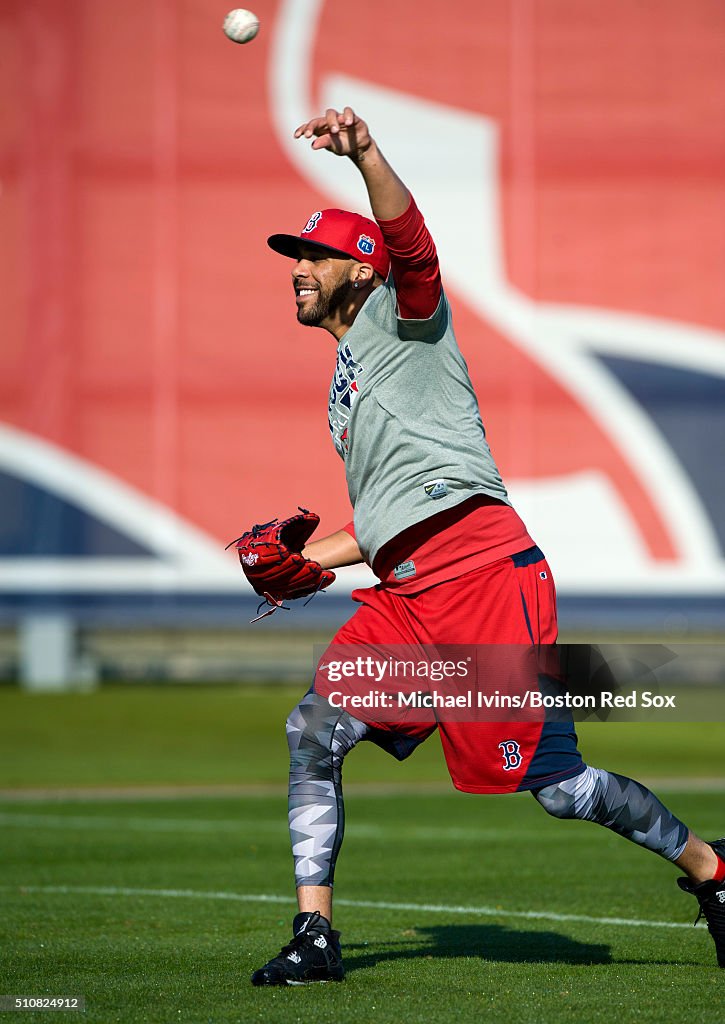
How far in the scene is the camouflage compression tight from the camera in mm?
5594

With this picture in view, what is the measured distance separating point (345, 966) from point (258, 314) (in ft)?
81.2

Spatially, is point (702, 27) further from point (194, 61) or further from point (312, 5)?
point (194, 61)

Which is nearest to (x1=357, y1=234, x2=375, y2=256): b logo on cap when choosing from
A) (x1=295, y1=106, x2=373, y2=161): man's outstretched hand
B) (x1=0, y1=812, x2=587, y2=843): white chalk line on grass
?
(x1=295, y1=106, x2=373, y2=161): man's outstretched hand

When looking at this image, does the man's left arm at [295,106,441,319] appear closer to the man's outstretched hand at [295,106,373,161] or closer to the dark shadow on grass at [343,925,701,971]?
the man's outstretched hand at [295,106,373,161]

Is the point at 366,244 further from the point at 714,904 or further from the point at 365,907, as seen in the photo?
the point at 365,907

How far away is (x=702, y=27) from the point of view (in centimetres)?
3019

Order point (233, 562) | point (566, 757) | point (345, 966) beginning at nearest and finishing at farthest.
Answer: point (566, 757)
point (345, 966)
point (233, 562)

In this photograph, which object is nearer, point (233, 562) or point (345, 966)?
point (345, 966)

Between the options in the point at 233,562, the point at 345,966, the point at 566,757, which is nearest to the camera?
the point at 566,757

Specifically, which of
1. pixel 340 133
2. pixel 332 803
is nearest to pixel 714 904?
pixel 332 803

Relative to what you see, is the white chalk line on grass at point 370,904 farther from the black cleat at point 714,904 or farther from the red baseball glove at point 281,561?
the red baseball glove at point 281,561

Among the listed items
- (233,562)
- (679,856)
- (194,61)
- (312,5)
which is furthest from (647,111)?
(679,856)

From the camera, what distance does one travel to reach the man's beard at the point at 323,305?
5.85 meters

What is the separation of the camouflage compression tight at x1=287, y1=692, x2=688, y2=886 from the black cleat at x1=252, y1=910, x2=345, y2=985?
143mm
